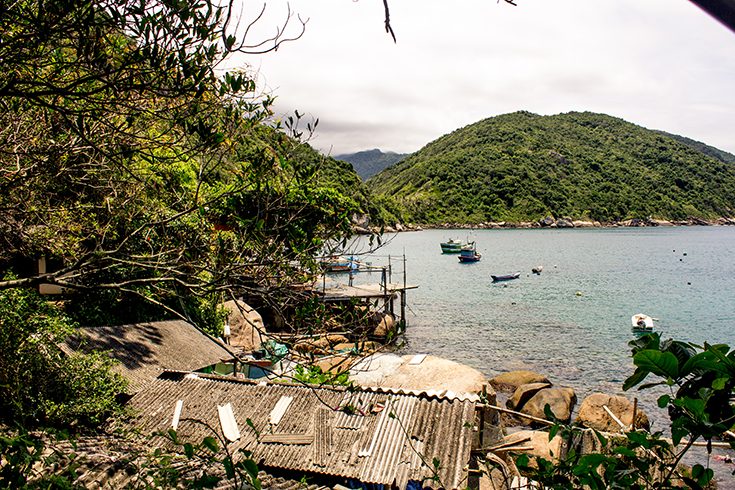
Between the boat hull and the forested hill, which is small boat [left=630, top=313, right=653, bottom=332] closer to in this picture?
the boat hull

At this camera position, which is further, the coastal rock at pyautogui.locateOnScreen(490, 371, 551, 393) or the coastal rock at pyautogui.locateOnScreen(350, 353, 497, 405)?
the coastal rock at pyautogui.locateOnScreen(490, 371, 551, 393)

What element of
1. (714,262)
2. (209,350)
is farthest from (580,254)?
(209,350)

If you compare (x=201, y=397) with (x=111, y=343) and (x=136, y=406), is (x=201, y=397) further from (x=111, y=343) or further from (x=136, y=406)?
(x=111, y=343)

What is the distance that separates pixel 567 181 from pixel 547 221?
2293 centimetres

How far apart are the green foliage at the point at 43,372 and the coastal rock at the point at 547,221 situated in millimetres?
144744

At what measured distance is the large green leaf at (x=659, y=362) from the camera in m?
1.70

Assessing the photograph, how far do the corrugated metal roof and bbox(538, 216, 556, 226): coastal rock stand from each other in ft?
464

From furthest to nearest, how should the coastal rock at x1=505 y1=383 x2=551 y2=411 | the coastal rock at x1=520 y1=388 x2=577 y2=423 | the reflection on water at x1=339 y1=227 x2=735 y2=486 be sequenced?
the reflection on water at x1=339 y1=227 x2=735 y2=486 → the coastal rock at x1=505 y1=383 x2=551 y2=411 → the coastal rock at x1=520 y1=388 x2=577 y2=423

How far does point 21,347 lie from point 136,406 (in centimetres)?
255

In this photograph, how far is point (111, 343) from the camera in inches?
405

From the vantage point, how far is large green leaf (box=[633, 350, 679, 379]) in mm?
1698

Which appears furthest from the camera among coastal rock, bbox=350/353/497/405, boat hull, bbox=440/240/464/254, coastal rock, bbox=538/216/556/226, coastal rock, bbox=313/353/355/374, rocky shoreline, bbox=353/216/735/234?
rocky shoreline, bbox=353/216/735/234

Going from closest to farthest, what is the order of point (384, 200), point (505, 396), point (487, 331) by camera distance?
point (505, 396) < point (487, 331) < point (384, 200)

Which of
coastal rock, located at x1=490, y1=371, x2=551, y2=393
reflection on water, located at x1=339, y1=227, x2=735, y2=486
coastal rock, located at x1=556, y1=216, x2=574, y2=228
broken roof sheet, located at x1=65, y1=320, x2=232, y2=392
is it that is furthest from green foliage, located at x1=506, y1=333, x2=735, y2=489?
coastal rock, located at x1=556, y1=216, x2=574, y2=228
